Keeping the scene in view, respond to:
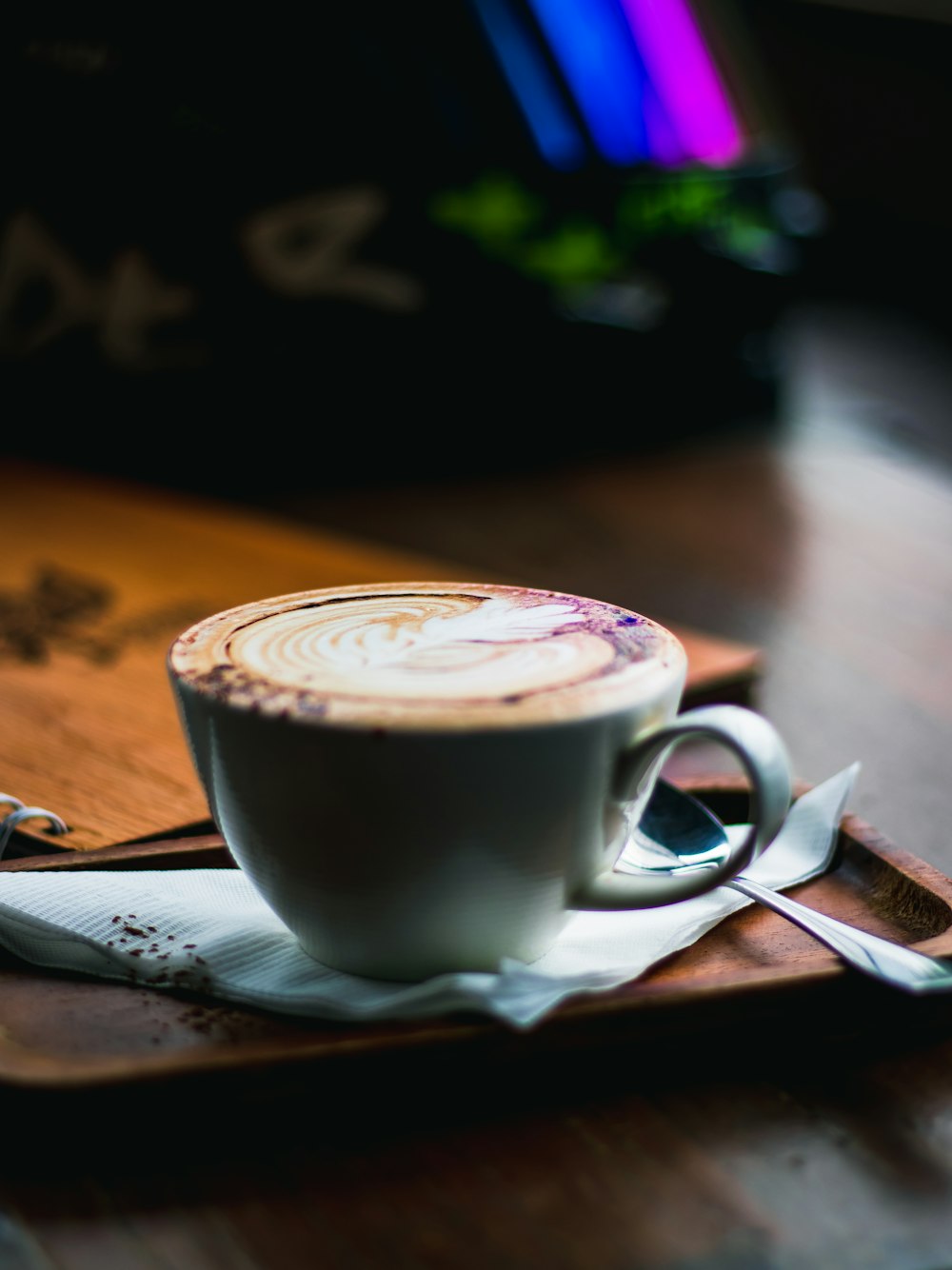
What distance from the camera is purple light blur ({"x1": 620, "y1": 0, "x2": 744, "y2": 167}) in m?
1.30

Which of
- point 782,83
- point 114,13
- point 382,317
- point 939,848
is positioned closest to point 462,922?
point 939,848

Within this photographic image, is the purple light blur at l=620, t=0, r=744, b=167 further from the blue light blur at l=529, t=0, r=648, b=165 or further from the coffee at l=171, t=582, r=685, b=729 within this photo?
the coffee at l=171, t=582, r=685, b=729

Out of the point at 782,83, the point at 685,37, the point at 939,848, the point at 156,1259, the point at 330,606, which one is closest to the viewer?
the point at 156,1259

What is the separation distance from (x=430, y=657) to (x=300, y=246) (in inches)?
37.9

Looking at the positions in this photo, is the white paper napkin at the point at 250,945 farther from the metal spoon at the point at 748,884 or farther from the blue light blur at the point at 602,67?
the blue light blur at the point at 602,67

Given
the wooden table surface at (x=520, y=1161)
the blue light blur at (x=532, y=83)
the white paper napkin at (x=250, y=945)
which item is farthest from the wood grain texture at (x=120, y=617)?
the blue light blur at (x=532, y=83)

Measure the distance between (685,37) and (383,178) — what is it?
37 centimetres

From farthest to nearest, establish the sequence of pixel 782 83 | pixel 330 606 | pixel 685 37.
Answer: pixel 782 83 < pixel 685 37 < pixel 330 606

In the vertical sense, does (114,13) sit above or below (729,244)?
above

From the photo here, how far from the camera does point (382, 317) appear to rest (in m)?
1.26

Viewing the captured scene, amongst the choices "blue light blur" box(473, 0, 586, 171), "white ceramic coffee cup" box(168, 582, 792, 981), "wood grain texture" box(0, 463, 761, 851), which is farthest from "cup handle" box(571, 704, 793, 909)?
"blue light blur" box(473, 0, 586, 171)

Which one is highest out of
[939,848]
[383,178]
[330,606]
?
[383,178]

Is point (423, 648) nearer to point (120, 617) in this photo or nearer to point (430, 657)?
point (430, 657)

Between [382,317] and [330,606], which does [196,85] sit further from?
[330,606]
